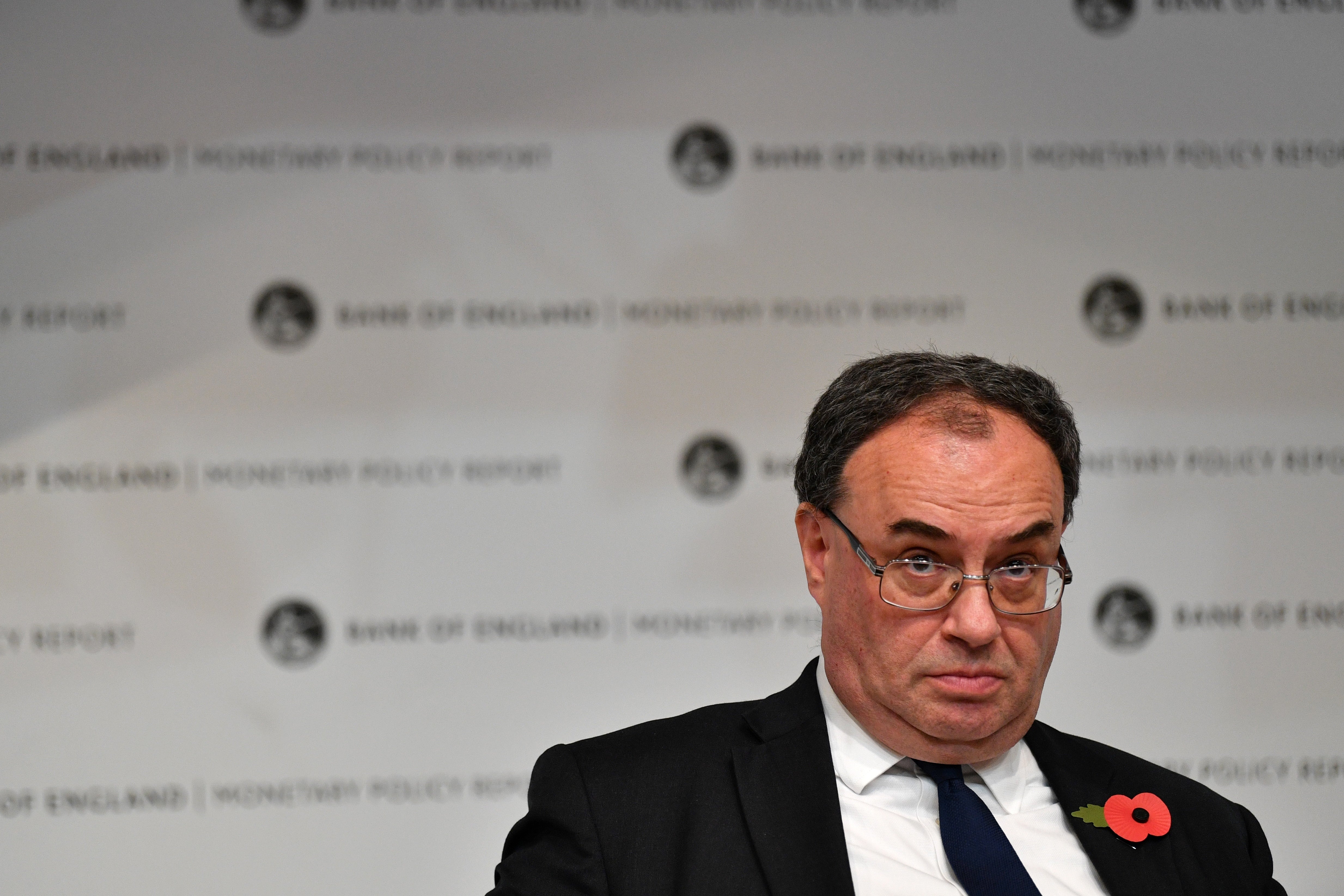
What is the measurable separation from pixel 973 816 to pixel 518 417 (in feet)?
5.04

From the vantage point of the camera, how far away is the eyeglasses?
155cm

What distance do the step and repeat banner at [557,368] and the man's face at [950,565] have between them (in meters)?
1.16

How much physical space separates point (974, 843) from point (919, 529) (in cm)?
45

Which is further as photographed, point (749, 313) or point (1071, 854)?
point (749, 313)

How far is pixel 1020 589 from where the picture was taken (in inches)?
62.2

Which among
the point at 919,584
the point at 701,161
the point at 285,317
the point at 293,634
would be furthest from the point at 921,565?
the point at 285,317

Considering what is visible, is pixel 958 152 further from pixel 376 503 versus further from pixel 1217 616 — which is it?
pixel 376 503

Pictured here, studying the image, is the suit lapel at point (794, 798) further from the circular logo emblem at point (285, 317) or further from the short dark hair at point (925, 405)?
the circular logo emblem at point (285, 317)

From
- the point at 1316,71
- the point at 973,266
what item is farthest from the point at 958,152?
the point at 1316,71

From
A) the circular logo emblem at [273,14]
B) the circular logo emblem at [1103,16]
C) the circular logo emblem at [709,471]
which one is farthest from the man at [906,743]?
the circular logo emblem at [273,14]

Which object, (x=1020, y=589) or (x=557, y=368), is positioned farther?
(x=557, y=368)

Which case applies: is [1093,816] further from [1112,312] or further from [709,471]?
[1112,312]

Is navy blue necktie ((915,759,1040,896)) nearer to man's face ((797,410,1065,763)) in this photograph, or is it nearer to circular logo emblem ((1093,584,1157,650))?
man's face ((797,410,1065,763))

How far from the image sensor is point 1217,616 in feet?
9.35
